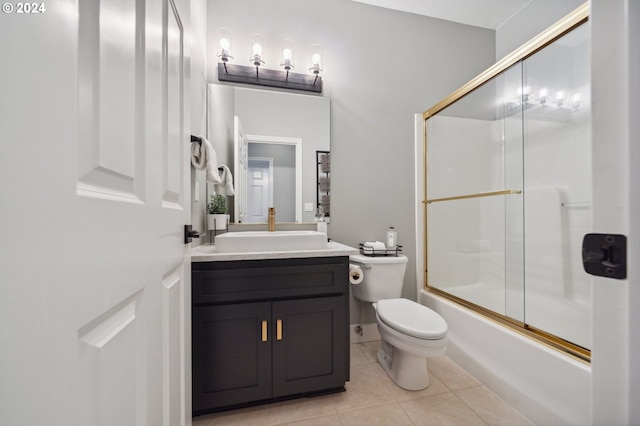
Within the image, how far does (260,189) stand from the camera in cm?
185

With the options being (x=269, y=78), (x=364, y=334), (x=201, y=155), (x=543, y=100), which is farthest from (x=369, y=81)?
(x=364, y=334)

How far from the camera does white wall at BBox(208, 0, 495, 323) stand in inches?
75.0

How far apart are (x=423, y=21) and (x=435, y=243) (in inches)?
76.5

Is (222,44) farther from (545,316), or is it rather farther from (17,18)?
(545,316)

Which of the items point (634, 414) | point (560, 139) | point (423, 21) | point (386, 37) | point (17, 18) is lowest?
point (634, 414)

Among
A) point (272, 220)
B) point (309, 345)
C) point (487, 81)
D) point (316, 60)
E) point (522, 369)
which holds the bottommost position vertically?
point (522, 369)

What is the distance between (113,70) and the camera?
454mm

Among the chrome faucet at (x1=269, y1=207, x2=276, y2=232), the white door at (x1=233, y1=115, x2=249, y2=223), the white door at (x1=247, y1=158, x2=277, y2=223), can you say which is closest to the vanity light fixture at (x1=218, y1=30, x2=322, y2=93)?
the white door at (x1=233, y1=115, x2=249, y2=223)

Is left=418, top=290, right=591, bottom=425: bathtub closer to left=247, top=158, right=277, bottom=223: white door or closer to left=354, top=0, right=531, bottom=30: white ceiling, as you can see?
left=247, top=158, right=277, bottom=223: white door

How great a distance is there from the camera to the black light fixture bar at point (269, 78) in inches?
70.6

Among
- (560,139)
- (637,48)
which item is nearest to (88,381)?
(637,48)

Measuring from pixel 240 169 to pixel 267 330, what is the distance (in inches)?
43.1

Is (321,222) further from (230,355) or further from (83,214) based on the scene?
(83,214)

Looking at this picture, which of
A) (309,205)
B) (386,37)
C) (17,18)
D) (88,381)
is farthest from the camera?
(386,37)
